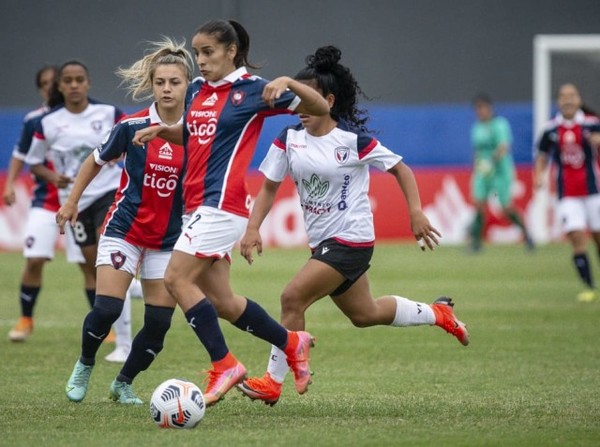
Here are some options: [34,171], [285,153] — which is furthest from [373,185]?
[285,153]

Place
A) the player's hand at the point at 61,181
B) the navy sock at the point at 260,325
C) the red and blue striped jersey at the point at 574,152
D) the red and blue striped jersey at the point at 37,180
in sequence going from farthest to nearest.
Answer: the red and blue striped jersey at the point at 574,152
the red and blue striped jersey at the point at 37,180
the player's hand at the point at 61,181
the navy sock at the point at 260,325

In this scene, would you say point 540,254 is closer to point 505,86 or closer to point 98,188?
point 505,86

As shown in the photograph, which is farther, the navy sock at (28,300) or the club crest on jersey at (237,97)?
the navy sock at (28,300)

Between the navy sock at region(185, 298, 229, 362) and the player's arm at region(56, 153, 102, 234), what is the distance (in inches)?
43.0

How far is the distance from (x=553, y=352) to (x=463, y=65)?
18.0 metres

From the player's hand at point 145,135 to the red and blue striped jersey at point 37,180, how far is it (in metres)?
4.21

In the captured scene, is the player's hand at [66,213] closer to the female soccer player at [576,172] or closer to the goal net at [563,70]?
the female soccer player at [576,172]

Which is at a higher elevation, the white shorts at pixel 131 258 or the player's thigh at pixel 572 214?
the white shorts at pixel 131 258

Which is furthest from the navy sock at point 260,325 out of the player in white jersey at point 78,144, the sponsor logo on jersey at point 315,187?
the player in white jersey at point 78,144

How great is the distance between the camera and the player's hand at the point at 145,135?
7023 millimetres

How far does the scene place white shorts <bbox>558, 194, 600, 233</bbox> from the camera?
46.9 ft

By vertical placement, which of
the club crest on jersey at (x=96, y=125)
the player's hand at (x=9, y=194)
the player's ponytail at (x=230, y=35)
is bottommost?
the player's hand at (x=9, y=194)

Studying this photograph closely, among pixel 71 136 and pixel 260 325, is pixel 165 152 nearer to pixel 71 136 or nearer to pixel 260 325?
pixel 260 325

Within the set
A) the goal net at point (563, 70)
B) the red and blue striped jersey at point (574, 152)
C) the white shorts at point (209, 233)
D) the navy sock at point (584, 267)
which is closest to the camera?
the white shorts at point (209, 233)
